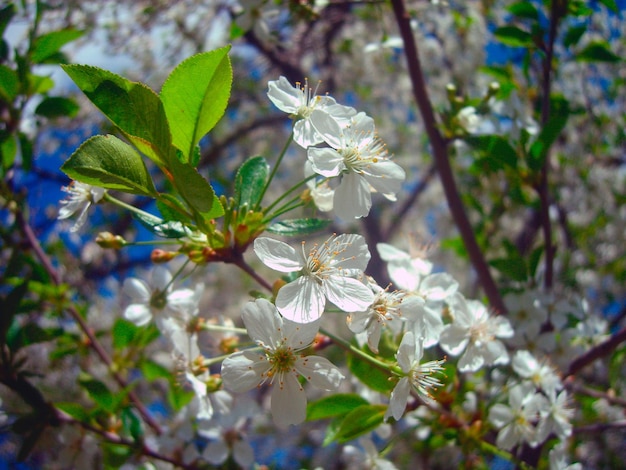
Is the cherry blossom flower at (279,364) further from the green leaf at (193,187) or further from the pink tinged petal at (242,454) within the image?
the pink tinged petal at (242,454)

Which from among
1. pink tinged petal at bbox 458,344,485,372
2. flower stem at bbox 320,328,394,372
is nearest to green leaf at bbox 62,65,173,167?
flower stem at bbox 320,328,394,372

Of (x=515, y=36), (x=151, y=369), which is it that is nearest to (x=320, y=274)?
(x=151, y=369)

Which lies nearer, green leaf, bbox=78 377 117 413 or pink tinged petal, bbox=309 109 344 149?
pink tinged petal, bbox=309 109 344 149

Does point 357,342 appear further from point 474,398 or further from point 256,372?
point 474,398

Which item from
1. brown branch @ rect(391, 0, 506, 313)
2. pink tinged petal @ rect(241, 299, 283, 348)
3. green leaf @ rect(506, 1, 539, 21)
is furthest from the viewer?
green leaf @ rect(506, 1, 539, 21)

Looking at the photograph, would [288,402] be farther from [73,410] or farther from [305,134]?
[73,410]

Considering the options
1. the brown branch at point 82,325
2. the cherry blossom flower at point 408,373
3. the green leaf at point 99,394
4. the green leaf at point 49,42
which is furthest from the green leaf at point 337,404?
the green leaf at point 49,42

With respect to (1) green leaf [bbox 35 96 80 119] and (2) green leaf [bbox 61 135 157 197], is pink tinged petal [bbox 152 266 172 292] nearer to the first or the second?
(2) green leaf [bbox 61 135 157 197]
